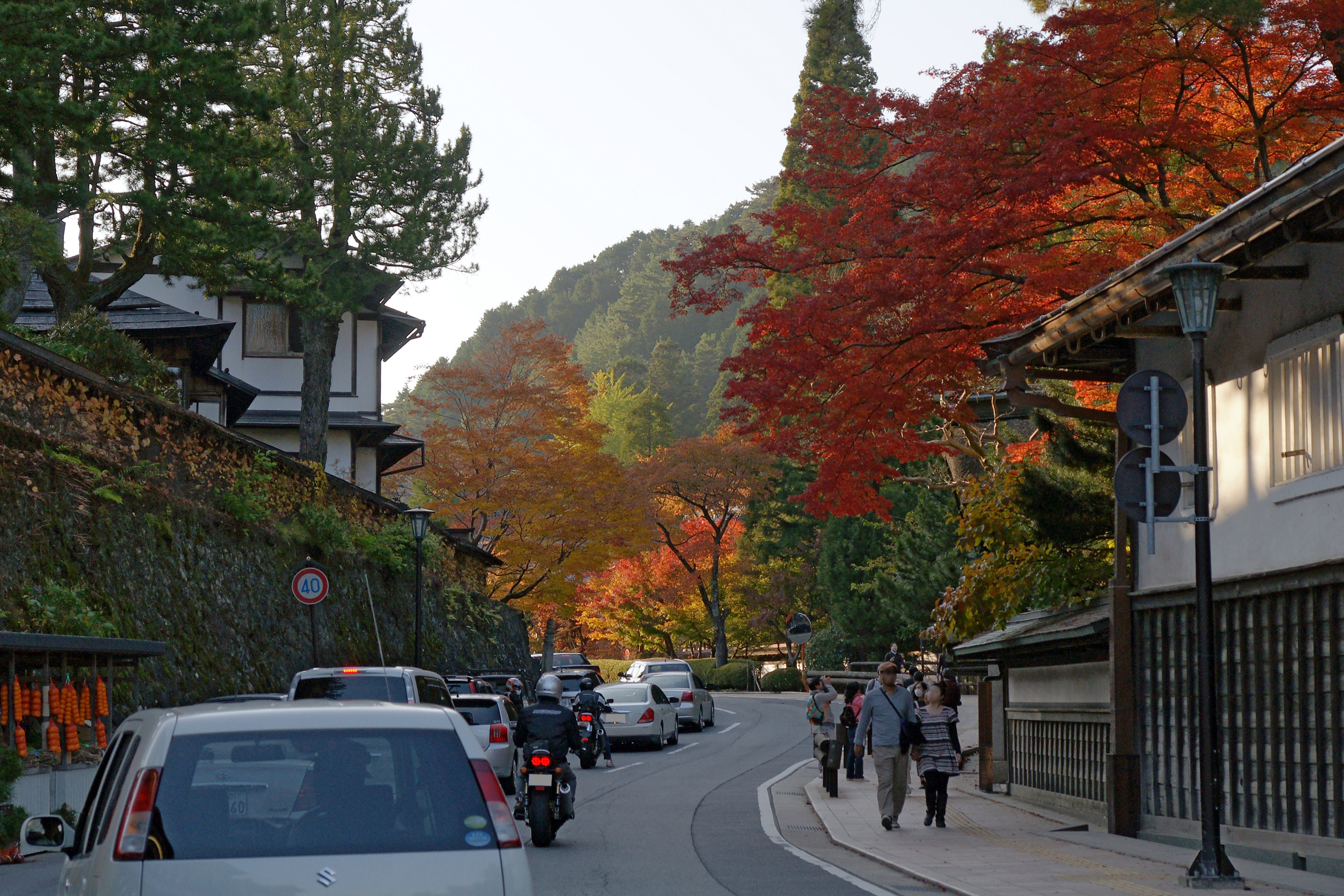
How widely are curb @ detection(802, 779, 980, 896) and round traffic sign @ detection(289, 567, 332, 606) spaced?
857 cm

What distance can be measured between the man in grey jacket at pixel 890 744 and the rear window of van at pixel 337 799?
10818 millimetres

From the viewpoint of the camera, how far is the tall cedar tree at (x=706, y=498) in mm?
57094

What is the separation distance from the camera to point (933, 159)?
16.1m

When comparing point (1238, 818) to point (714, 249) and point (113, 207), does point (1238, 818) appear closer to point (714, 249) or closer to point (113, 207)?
point (714, 249)

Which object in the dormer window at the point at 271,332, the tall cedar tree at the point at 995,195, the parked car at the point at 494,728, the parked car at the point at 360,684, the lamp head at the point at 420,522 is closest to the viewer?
the tall cedar tree at the point at 995,195

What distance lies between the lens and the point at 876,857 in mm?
12938

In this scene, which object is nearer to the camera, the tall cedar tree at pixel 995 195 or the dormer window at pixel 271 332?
the tall cedar tree at pixel 995 195

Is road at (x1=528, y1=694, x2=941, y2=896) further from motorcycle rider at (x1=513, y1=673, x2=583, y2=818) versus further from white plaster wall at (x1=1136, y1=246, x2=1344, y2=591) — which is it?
white plaster wall at (x1=1136, y1=246, x2=1344, y2=591)

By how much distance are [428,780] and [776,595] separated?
53529 millimetres

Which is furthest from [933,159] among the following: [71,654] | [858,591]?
[858,591]

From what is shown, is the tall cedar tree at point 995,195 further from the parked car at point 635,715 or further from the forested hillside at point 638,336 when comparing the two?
the forested hillside at point 638,336

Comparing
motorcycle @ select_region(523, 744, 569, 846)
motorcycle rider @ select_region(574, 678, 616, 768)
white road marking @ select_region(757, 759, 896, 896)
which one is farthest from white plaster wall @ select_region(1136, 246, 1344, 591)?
motorcycle rider @ select_region(574, 678, 616, 768)

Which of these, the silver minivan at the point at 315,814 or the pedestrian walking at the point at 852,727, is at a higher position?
the silver minivan at the point at 315,814

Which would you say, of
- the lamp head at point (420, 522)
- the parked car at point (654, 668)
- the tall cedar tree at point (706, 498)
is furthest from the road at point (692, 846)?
the tall cedar tree at point (706, 498)
